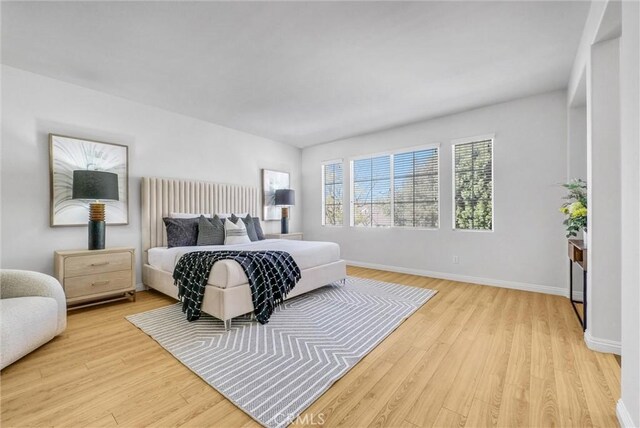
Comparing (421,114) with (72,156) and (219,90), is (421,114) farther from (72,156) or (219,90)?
(72,156)

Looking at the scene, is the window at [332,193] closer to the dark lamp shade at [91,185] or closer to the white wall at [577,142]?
the white wall at [577,142]

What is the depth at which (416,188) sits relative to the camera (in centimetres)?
472

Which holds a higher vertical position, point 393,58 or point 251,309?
point 393,58

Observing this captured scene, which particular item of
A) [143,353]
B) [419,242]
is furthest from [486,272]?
[143,353]

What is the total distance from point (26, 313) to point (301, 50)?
3054 mm

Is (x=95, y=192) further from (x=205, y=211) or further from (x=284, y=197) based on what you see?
(x=284, y=197)

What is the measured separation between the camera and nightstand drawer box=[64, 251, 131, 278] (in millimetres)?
2887

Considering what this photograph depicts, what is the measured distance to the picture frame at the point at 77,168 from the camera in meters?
3.10

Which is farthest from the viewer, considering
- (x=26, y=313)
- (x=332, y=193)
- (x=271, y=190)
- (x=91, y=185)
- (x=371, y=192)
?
(x=332, y=193)

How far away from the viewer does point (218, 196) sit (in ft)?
15.1

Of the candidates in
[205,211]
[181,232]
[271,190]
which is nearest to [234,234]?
[181,232]

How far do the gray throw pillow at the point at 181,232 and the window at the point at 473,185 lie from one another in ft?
12.9

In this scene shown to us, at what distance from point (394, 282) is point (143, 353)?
324cm

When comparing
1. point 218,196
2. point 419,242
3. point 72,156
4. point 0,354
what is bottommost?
point 0,354
